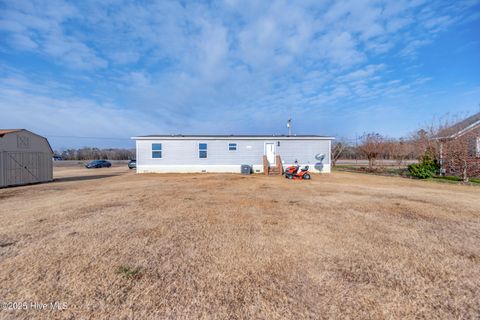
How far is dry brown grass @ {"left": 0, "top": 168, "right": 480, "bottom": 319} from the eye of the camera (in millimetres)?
1964

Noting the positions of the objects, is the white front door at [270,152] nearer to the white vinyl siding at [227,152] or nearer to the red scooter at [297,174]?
the white vinyl siding at [227,152]

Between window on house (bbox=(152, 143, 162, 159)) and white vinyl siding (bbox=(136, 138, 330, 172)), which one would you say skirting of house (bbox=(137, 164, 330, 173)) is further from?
window on house (bbox=(152, 143, 162, 159))

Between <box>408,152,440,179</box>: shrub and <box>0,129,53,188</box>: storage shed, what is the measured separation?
23.9 meters

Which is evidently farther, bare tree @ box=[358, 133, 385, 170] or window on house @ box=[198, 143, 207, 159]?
bare tree @ box=[358, 133, 385, 170]

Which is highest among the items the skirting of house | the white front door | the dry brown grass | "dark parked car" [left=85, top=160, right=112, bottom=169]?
the white front door

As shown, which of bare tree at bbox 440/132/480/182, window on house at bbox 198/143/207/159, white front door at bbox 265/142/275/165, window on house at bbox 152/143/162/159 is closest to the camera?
bare tree at bbox 440/132/480/182

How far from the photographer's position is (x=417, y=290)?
2211 mm

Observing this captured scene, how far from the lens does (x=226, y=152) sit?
50.6 feet

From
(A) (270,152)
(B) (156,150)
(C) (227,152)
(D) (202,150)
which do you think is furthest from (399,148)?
(B) (156,150)

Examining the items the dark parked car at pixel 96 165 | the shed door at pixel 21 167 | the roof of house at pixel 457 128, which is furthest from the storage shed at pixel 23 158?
the roof of house at pixel 457 128

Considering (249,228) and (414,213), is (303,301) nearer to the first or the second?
(249,228)

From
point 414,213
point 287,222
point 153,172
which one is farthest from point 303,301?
point 153,172

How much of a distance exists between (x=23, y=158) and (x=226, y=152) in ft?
39.4

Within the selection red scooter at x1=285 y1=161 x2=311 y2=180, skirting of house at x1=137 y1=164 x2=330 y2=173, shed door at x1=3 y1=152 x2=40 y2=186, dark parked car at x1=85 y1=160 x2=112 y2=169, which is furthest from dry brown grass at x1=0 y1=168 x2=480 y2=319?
dark parked car at x1=85 y1=160 x2=112 y2=169
